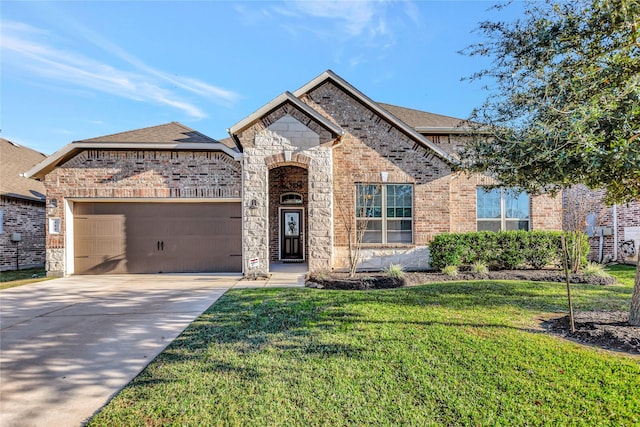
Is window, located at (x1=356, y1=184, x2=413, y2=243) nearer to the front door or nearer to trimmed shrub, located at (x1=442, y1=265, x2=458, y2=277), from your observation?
trimmed shrub, located at (x1=442, y1=265, x2=458, y2=277)

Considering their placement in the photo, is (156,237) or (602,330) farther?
(156,237)

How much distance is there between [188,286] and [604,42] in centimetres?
969

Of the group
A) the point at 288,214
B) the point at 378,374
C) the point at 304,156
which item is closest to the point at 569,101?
the point at 378,374

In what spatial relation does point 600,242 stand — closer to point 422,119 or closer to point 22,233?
point 422,119

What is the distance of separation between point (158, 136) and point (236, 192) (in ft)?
11.0

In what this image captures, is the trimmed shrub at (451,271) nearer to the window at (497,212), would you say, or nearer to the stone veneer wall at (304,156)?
the window at (497,212)

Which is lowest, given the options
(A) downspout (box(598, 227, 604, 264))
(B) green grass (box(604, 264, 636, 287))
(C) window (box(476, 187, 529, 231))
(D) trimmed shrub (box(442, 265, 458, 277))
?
(B) green grass (box(604, 264, 636, 287))

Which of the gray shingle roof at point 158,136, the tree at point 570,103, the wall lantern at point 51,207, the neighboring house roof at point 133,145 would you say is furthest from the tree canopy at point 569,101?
the wall lantern at point 51,207

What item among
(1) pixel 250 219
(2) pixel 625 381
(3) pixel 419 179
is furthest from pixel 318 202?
(2) pixel 625 381

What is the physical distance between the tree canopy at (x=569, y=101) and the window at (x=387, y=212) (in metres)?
5.59

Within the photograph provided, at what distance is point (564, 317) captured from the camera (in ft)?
18.2

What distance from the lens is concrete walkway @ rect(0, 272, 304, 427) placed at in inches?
133

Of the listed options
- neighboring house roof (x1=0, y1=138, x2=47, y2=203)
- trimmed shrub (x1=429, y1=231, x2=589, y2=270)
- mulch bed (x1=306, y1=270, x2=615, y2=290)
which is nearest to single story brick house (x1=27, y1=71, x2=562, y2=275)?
trimmed shrub (x1=429, y1=231, x2=589, y2=270)

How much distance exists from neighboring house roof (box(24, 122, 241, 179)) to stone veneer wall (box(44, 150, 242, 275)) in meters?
0.20
